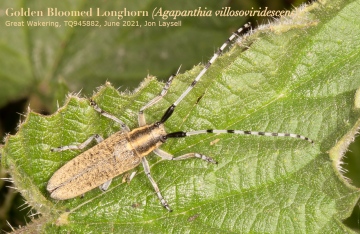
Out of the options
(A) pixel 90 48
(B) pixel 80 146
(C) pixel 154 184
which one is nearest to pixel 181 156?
(C) pixel 154 184

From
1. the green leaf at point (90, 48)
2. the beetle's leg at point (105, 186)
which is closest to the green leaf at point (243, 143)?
the beetle's leg at point (105, 186)

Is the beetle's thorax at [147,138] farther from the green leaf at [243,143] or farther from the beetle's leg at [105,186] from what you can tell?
the beetle's leg at [105,186]

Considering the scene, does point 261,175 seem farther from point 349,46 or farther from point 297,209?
point 349,46

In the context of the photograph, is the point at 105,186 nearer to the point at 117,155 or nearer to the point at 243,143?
the point at 117,155

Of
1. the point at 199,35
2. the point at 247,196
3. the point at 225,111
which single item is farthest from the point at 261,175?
the point at 199,35

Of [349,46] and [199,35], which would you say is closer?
[349,46]

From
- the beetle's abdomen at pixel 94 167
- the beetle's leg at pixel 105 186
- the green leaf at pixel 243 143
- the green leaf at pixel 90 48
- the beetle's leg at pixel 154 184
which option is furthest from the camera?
the green leaf at pixel 90 48
